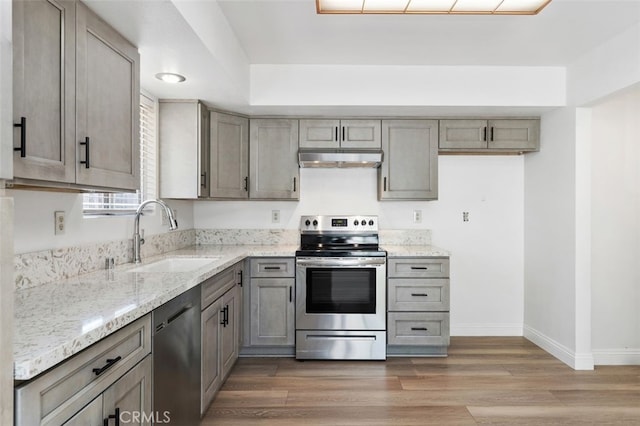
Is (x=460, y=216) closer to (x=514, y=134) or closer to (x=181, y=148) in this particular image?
(x=514, y=134)

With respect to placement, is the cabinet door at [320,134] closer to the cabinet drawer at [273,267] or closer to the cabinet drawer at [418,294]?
the cabinet drawer at [273,267]

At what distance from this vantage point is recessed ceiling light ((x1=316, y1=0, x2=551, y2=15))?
6.59 feet

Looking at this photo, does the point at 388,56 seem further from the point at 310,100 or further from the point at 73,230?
the point at 73,230

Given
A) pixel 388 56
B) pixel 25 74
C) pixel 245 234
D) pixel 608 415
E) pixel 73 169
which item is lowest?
pixel 608 415

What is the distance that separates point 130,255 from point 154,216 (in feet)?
1.50

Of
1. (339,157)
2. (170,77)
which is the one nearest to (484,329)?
(339,157)

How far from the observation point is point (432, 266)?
3.27 m

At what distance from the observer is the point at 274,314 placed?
129 inches

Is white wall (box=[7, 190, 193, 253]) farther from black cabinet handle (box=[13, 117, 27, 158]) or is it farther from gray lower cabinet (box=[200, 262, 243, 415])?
gray lower cabinet (box=[200, 262, 243, 415])

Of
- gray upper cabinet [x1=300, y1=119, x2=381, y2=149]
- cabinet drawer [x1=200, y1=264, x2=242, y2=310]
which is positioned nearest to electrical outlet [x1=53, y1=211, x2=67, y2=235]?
cabinet drawer [x1=200, y1=264, x2=242, y2=310]

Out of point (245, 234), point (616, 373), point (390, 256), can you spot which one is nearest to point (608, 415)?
point (616, 373)

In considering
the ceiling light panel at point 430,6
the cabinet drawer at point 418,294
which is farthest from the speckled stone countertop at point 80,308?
the ceiling light panel at point 430,6

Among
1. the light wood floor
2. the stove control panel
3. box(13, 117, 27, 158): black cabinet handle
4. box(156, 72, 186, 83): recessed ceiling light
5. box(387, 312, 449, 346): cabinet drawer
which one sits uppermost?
box(156, 72, 186, 83): recessed ceiling light

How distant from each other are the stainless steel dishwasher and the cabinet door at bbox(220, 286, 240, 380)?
53 cm
